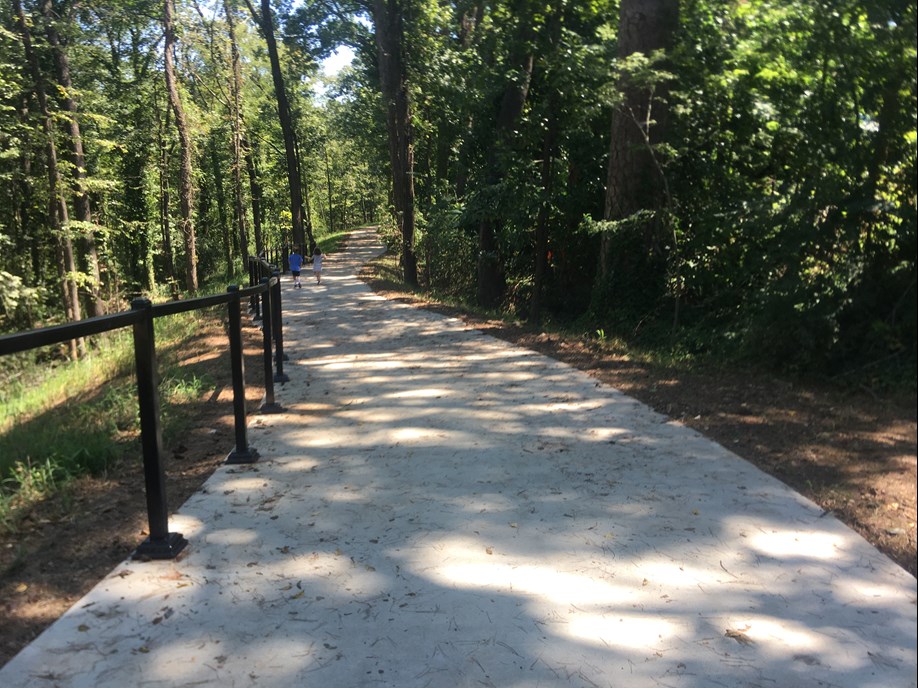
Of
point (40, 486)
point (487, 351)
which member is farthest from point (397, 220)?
point (40, 486)

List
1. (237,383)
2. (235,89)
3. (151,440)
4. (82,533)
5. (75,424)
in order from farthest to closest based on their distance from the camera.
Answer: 1. (235,89)
2. (75,424)
3. (237,383)
4. (82,533)
5. (151,440)

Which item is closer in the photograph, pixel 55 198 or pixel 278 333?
pixel 278 333

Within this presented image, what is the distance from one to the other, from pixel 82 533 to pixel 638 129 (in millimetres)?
9592

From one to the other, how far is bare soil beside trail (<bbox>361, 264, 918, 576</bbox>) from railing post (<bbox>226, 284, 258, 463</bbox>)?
3396 millimetres

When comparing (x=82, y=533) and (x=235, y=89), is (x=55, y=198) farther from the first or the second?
(x=82, y=533)

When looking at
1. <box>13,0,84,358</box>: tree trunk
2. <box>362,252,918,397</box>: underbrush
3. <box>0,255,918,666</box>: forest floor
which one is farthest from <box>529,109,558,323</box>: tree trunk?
<box>13,0,84,358</box>: tree trunk

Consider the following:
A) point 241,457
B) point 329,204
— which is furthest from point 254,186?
point 329,204

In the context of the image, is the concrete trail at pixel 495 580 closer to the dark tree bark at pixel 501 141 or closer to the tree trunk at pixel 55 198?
the dark tree bark at pixel 501 141

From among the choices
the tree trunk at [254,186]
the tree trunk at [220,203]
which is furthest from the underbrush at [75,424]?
the tree trunk at [220,203]

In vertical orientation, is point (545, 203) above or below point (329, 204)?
below

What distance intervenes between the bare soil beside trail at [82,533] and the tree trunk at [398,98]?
656 inches

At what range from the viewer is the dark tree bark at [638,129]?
10.1 meters

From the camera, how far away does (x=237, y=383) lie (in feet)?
16.1

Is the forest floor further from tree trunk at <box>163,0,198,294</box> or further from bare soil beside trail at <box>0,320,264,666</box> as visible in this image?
tree trunk at <box>163,0,198,294</box>
